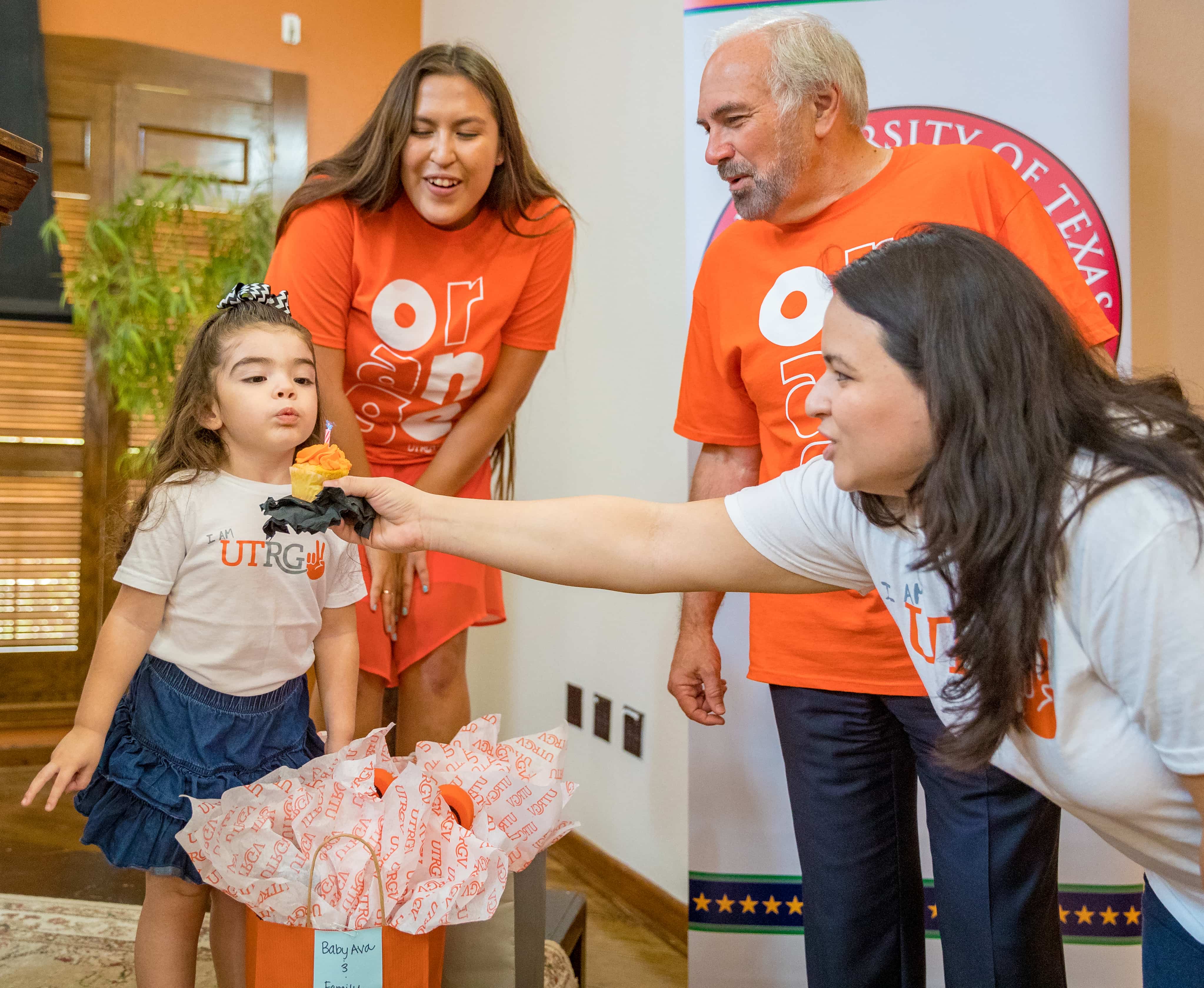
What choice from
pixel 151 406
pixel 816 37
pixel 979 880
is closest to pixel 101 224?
pixel 151 406

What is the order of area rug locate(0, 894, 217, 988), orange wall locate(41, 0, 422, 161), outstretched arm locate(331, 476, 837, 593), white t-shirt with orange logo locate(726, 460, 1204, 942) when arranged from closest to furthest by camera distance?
white t-shirt with orange logo locate(726, 460, 1204, 942)
outstretched arm locate(331, 476, 837, 593)
area rug locate(0, 894, 217, 988)
orange wall locate(41, 0, 422, 161)

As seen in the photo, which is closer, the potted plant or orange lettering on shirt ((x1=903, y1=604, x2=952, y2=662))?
orange lettering on shirt ((x1=903, y1=604, x2=952, y2=662))

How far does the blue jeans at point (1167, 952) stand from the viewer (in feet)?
3.16

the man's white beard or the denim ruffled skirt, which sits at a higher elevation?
the man's white beard

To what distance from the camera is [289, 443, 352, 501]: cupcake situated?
1142mm

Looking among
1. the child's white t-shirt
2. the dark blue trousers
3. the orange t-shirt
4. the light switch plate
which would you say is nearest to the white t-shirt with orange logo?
the dark blue trousers

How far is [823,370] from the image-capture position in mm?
1445

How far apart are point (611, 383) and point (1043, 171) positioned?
126 cm

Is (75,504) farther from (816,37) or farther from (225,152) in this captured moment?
(816,37)

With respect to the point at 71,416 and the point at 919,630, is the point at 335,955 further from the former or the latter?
the point at 71,416

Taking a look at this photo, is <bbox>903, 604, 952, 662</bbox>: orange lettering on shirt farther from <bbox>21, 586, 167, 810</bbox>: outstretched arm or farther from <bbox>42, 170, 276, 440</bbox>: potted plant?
<bbox>42, 170, 276, 440</bbox>: potted plant

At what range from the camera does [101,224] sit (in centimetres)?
388

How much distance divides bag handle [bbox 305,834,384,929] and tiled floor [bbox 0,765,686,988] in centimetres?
142

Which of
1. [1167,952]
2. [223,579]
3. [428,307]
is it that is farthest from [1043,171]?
[223,579]
